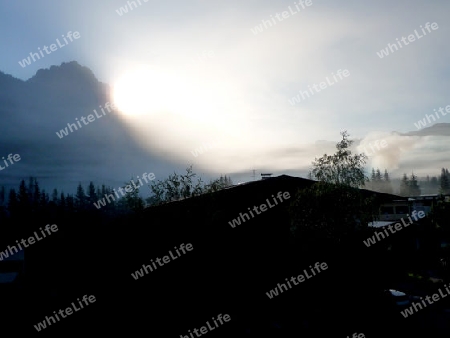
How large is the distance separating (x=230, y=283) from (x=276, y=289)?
261 centimetres

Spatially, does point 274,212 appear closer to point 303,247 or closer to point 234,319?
point 303,247

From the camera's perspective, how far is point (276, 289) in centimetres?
1938

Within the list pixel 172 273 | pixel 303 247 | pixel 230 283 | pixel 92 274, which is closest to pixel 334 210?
pixel 303 247
